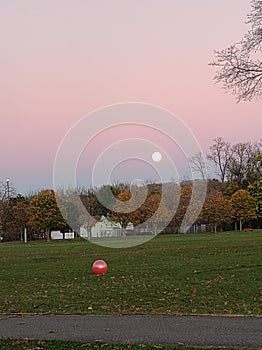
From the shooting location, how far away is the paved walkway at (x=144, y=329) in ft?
29.3

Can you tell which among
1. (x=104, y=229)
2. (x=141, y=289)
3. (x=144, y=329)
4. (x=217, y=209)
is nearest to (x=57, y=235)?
(x=104, y=229)

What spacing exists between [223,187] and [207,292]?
85.5 metres

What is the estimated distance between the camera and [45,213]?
76.4m

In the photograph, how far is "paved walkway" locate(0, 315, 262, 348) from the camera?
893 cm

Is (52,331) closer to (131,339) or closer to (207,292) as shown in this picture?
(131,339)

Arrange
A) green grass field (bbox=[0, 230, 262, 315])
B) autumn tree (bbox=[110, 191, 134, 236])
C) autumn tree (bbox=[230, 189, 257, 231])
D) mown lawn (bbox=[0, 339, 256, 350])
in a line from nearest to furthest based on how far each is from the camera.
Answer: mown lawn (bbox=[0, 339, 256, 350])
green grass field (bbox=[0, 230, 262, 315])
autumn tree (bbox=[110, 191, 134, 236])
autumn tree (bbox=[230, 189, 257, 231])

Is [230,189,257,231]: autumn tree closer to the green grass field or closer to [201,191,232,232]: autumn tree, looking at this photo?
[201,191,232,232]: autumn tree

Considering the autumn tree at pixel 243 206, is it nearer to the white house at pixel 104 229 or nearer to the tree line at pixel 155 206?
the tree line at pixel 155 206

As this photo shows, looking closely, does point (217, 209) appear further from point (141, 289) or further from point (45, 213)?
point (141, 289)

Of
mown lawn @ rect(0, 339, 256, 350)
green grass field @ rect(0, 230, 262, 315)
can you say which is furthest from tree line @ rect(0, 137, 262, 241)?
mown lawn @ rect(0, 339, 256, 350)

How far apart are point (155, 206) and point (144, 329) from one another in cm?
7280

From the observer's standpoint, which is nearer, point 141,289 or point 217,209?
point 141,289

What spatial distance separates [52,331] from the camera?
995cm

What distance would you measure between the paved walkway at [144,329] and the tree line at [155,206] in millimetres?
60719
